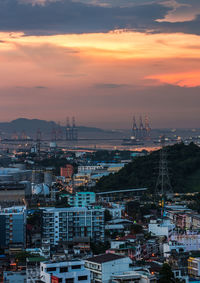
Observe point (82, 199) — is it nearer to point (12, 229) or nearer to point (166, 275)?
point (12, 229)

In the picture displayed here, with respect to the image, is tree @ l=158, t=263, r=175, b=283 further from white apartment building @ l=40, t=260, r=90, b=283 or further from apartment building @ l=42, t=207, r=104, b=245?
apartment building @ l=42, t=207, r=104, b=245

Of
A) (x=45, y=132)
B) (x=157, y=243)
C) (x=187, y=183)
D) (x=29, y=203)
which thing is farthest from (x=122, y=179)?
(x=45, y=132)

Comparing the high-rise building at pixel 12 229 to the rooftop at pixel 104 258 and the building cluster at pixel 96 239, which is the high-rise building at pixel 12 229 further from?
the rooftop at pixel 104 258

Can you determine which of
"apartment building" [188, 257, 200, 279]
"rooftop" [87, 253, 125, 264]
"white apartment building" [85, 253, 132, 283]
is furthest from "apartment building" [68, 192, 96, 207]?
"white apartment building" [85, 253, 132, 283]

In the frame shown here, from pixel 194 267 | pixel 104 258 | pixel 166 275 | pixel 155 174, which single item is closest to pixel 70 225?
pixel 194 267

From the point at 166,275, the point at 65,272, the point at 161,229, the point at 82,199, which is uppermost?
the point at 65,272

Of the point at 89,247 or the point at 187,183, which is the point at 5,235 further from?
the point at 187,183
